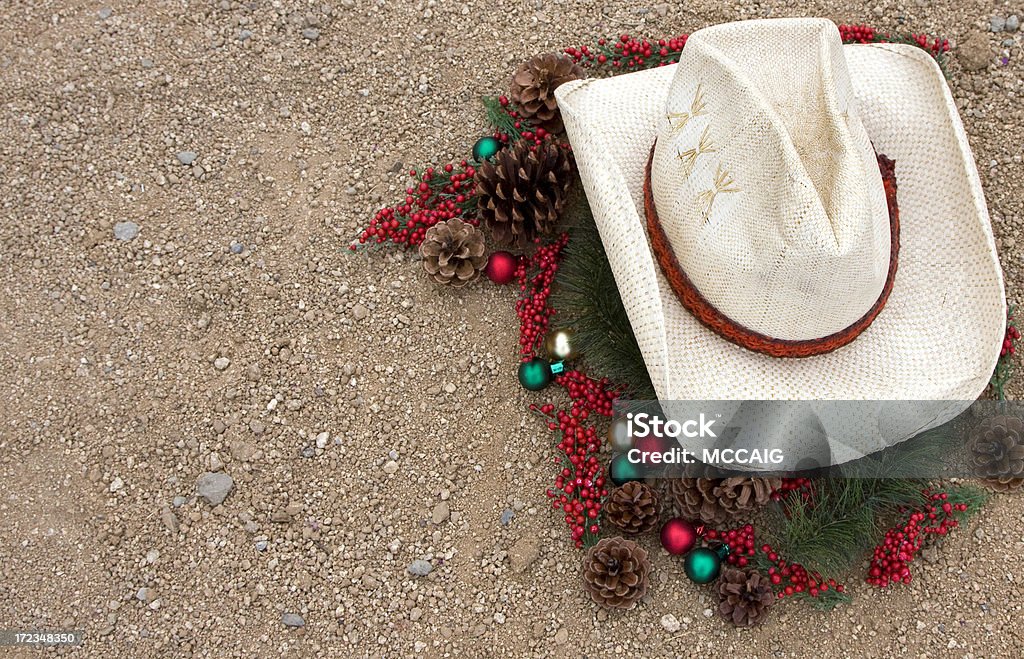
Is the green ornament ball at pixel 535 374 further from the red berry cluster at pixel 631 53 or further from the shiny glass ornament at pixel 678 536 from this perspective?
the red berry cluster at pixel 631 53

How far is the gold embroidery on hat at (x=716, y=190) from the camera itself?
1.99 meters

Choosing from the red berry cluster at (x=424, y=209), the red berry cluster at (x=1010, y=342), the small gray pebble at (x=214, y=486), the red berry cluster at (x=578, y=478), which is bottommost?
the small gray pebble at (x=214, y=486)

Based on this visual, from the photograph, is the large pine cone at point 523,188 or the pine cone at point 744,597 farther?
the large pine cone at point 523,188

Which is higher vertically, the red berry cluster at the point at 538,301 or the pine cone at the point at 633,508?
the red berry cluster at the point at 538,301

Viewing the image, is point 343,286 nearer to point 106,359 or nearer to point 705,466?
point 106,359

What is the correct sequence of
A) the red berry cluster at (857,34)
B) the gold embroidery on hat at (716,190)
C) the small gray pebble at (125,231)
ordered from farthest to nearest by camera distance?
the red berry cluster at (857,34) → the small gray pebble at (125,231) → the gold embroidery on hat at (716,190)

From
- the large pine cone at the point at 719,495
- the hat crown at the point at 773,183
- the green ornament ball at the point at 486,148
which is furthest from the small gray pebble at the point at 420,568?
the green ornament ball at the point at 486,148

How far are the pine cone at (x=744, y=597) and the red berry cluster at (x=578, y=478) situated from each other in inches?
17.7

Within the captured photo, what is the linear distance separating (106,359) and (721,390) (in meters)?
2.15

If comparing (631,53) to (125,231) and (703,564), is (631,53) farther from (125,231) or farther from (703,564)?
(125,231)

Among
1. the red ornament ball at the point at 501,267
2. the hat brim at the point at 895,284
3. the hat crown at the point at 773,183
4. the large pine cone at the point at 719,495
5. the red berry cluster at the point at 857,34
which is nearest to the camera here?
the hat crown at the point at 773,183

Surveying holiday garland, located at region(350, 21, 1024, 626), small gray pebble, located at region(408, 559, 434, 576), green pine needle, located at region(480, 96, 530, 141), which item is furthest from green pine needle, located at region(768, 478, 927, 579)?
green pine needle, located at region(480, 96, 530, 141)

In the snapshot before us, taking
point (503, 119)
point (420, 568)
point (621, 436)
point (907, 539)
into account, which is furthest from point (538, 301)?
point (907, 539)

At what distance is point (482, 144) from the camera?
2.88 m
